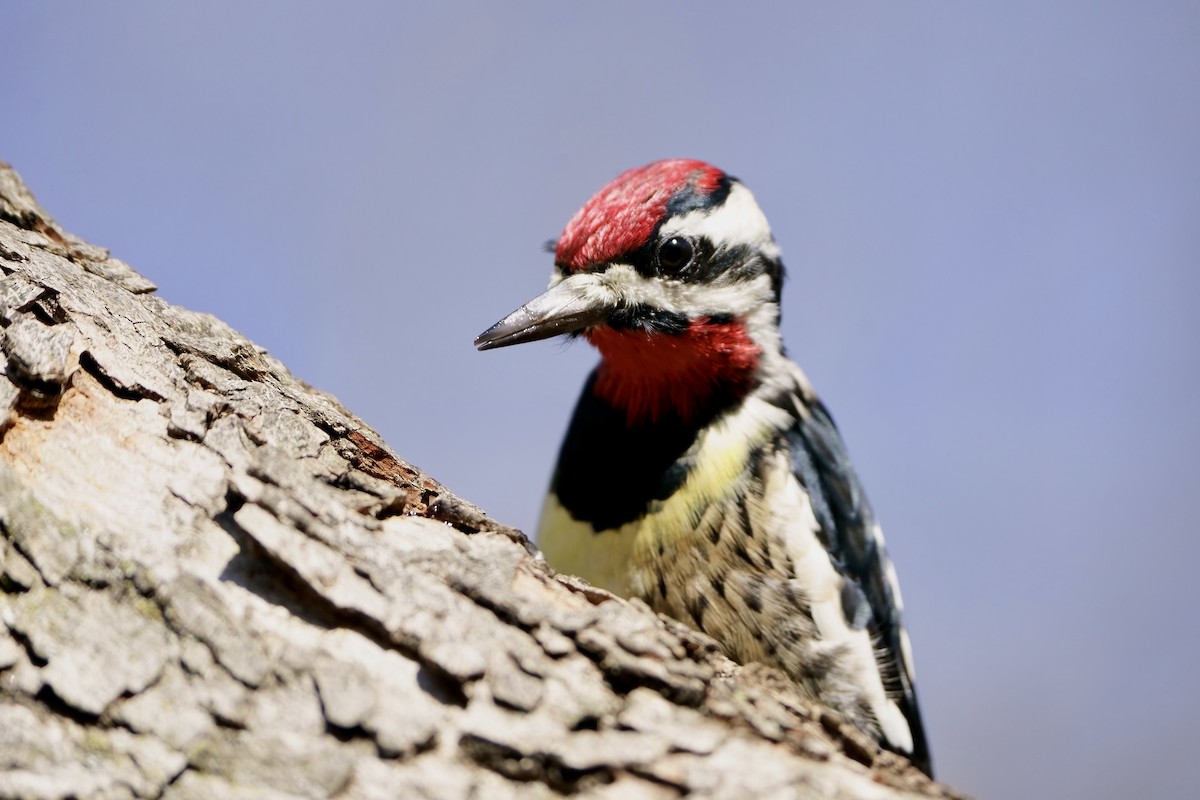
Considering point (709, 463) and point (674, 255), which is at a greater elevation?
point (674, 255)

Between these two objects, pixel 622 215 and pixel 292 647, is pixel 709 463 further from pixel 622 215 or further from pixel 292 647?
pixel 292 647

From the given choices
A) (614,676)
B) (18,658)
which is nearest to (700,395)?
(614,676)

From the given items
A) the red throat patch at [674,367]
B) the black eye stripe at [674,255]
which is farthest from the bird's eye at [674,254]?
the red throat patch at [674,367]

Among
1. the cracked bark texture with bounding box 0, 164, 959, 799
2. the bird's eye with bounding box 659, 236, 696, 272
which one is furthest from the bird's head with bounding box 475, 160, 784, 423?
the cracked bark texture with bounding box 0, 164, 959, 799

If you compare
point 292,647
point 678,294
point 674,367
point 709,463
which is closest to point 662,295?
point 678,294

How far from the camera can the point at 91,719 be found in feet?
4.28

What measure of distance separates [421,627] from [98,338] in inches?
33.6

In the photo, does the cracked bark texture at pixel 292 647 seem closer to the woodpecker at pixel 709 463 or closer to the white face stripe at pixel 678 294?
the woodpecker at pixel 709 463

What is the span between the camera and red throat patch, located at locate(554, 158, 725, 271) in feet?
8.80

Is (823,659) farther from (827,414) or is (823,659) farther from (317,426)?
(317,426)

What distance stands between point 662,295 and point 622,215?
239 mm

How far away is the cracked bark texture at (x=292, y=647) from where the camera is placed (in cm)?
127

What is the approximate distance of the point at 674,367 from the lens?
8.98ft

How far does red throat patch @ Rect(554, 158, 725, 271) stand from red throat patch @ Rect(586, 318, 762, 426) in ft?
0.72
